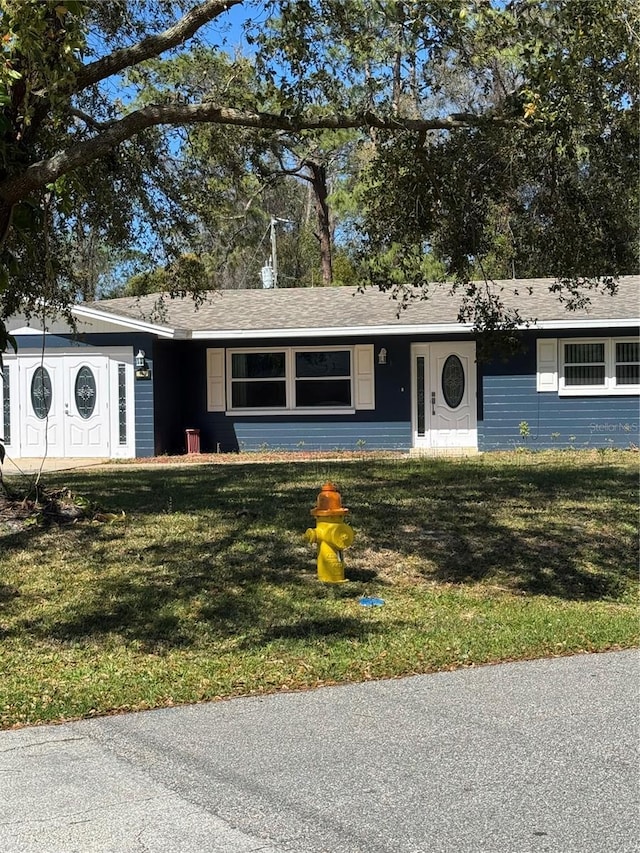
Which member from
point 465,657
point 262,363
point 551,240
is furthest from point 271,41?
point 262,363

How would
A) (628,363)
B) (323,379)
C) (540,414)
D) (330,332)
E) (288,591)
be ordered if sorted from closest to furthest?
(288,591) → (330,332) → (628,363) → (540,414) → (323,379)

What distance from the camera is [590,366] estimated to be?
782 inches

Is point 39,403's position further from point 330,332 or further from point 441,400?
point 441,400

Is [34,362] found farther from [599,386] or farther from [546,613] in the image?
[546,613]

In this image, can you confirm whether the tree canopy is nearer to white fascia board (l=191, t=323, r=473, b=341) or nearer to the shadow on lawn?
the shadow on lawn

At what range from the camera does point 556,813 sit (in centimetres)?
394

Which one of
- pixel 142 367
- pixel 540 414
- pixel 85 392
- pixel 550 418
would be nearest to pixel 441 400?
pixel 540 414

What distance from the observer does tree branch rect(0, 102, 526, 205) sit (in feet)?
24.0

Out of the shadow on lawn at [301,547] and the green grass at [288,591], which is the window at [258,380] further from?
the green grass at [288,591]

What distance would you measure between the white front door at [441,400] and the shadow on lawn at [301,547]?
6364mm

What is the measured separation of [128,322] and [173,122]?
1125 cm

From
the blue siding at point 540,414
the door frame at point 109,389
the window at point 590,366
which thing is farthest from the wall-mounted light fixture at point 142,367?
the window at point 590,366

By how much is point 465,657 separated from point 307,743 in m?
1.89

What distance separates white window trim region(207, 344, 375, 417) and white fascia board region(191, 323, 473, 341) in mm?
555
